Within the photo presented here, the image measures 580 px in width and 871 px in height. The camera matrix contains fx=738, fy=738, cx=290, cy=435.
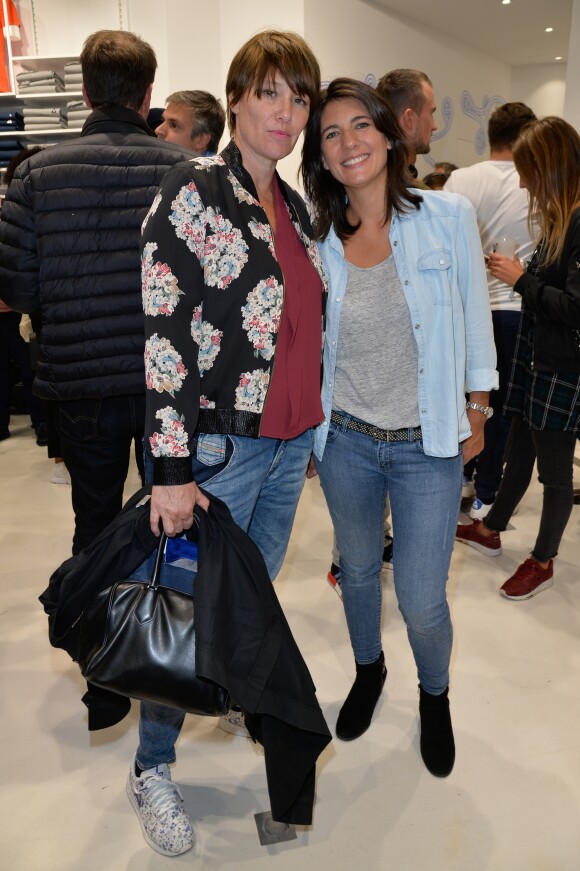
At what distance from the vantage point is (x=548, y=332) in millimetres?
2598

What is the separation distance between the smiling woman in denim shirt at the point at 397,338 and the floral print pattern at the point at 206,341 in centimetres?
34

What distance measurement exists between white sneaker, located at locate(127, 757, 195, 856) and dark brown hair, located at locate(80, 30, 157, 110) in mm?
1731

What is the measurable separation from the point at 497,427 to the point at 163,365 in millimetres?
2399

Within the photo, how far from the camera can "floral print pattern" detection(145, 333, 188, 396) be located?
136 cm

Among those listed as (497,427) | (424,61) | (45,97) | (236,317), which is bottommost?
(497,427)

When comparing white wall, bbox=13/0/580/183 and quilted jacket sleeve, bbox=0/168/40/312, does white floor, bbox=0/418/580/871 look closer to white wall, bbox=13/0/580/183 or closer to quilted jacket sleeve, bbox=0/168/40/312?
quilted jacket sleeve, bbox=0/168/40/312

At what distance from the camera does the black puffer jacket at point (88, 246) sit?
1932 millimetres

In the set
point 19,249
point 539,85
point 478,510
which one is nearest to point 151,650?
point 19,249

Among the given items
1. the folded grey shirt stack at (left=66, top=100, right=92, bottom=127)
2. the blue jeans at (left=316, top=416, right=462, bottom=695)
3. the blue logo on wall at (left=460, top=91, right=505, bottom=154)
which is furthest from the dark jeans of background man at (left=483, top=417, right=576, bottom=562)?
the blue logo on wall at (left=460, top=91, right=505, bottom=154)

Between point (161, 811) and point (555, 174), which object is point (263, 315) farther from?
point (555, 174)

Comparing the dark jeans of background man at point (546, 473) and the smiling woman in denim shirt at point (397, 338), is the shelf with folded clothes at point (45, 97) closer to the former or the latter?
the dark jeans of background man at point (546, 473)

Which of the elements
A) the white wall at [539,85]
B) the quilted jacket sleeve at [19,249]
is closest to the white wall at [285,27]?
the white wall at [539,85]

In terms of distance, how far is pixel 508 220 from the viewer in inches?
131

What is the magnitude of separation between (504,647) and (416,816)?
86cm
